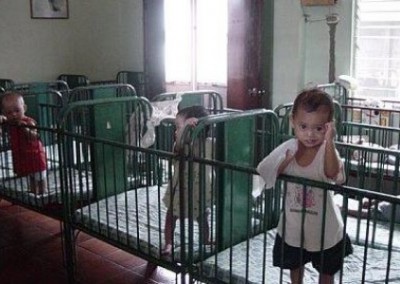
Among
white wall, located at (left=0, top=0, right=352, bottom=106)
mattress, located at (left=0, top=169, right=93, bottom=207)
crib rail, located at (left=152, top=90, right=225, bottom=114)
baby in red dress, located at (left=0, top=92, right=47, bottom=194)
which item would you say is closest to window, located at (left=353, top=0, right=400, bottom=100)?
white wall, located at (left=0, top=0, right=352, bottom=106)

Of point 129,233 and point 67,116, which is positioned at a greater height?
point 67,116

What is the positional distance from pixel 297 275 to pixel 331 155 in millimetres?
523

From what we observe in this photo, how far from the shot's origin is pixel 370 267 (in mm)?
2205

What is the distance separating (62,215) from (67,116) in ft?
1.88

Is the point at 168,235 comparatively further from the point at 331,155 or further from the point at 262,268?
the point at 331,155

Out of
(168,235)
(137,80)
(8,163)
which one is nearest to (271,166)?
(168,235)

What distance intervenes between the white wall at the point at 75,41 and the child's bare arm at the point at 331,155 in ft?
16.6

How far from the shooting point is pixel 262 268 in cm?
214

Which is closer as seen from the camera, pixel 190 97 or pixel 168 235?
pixel 168 235

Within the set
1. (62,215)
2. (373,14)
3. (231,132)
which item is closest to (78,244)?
(62,215)

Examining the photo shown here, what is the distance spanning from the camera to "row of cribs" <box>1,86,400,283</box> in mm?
2129

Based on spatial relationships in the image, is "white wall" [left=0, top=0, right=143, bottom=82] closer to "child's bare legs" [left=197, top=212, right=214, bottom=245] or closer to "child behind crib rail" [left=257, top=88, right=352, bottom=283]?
"child's bare legs" [left=197, top=212, right=214, bottom=245]

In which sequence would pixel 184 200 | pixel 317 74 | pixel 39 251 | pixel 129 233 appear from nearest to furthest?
pixel 184 200, pixel 129 233, pixel 39 251, pixel 317 74

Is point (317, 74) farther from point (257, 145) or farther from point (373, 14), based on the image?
point (257, 145)
